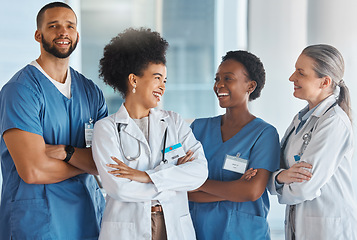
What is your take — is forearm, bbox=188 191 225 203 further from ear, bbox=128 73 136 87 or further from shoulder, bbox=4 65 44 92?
shoulder, bbox=4 65 44 92

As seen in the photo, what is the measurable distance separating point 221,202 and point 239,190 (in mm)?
152

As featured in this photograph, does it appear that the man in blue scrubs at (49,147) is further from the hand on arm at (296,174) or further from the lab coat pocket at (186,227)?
the hand on arm at (296,174)

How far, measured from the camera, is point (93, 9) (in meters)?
4.90

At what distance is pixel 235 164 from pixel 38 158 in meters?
0.91

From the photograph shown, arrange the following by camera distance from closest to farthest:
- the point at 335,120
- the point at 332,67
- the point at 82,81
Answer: the point at 335,120 < the point at 332,67 < the point at 82,81

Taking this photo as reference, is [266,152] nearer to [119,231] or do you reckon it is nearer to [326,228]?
[326,228]

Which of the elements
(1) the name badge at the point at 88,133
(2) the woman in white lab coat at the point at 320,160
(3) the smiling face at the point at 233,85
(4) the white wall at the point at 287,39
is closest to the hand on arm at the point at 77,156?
(1) the name badge at the point at 88,133

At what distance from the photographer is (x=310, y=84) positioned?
197 cm

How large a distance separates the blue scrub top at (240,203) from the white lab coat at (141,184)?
25 cm

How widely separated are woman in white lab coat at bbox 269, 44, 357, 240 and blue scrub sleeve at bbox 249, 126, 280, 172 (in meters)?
0.06

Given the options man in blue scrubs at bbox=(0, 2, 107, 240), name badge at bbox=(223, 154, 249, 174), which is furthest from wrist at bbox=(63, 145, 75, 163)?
name badge at bbox=(223, 154, 249, 174)

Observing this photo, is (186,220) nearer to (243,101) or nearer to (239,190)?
(239,190)

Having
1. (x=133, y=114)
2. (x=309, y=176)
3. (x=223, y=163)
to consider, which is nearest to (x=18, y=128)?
(x=133, y=114)

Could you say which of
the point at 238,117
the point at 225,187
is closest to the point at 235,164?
the point at 225,187
